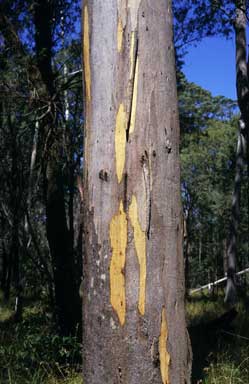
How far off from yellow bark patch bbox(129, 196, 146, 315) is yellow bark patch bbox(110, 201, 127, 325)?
4 cm

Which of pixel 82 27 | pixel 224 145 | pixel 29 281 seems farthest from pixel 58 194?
pixel 224 145

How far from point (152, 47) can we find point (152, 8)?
0.58 feet

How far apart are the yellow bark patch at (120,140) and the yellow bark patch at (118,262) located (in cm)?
14

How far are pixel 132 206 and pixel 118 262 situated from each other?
22 cm

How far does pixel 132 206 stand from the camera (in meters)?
2.03

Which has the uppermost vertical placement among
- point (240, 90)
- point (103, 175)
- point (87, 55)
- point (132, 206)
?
point (240, 90)

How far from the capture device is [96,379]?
2.03 m

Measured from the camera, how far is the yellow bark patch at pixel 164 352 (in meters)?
2.00

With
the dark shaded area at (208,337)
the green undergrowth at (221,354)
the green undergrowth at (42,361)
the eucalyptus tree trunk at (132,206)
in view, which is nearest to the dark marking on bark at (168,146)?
the eucalyptus tree trunk at (132,206)

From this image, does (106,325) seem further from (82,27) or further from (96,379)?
(82,27)

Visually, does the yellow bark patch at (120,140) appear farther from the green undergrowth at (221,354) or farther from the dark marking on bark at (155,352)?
the green undergrowth at (221,354)

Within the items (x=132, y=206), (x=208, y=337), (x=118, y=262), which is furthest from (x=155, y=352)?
(x=208, y=337)

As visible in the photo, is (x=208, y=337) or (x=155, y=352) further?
(x=208, y=337)

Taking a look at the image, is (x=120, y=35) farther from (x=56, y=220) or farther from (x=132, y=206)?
(x=56, y=220)
